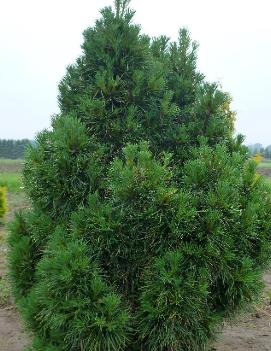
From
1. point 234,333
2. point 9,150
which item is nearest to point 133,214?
point 234,333

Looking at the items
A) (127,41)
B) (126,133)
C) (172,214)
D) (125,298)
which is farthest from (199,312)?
(127,41)

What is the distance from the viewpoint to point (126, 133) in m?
3.34

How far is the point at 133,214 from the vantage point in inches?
116

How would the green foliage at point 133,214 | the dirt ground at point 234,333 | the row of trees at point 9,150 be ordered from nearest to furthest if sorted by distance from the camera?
the green foliage at point 133,214 < the dirt ground at point 234,333 < the row of trees at point 9,150

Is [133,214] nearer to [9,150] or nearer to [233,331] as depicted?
[233,331]

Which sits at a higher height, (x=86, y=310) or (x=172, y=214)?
(x=172, y=214)

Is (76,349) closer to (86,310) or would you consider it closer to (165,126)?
(86,310)

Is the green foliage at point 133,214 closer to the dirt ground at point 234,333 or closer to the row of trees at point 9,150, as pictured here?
the dirt ground at point 234,333

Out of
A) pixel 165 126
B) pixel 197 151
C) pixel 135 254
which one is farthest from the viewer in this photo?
pixel 165 126

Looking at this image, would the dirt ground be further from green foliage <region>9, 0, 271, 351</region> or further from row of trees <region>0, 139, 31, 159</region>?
row of trees <region>0, 139, 31, 159</region>

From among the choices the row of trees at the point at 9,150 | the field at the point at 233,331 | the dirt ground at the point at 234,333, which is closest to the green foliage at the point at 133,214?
the field at the point at 233,331

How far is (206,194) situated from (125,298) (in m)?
0.87

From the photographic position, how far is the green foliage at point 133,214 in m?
2.90

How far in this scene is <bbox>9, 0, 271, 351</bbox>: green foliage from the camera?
290 cm
